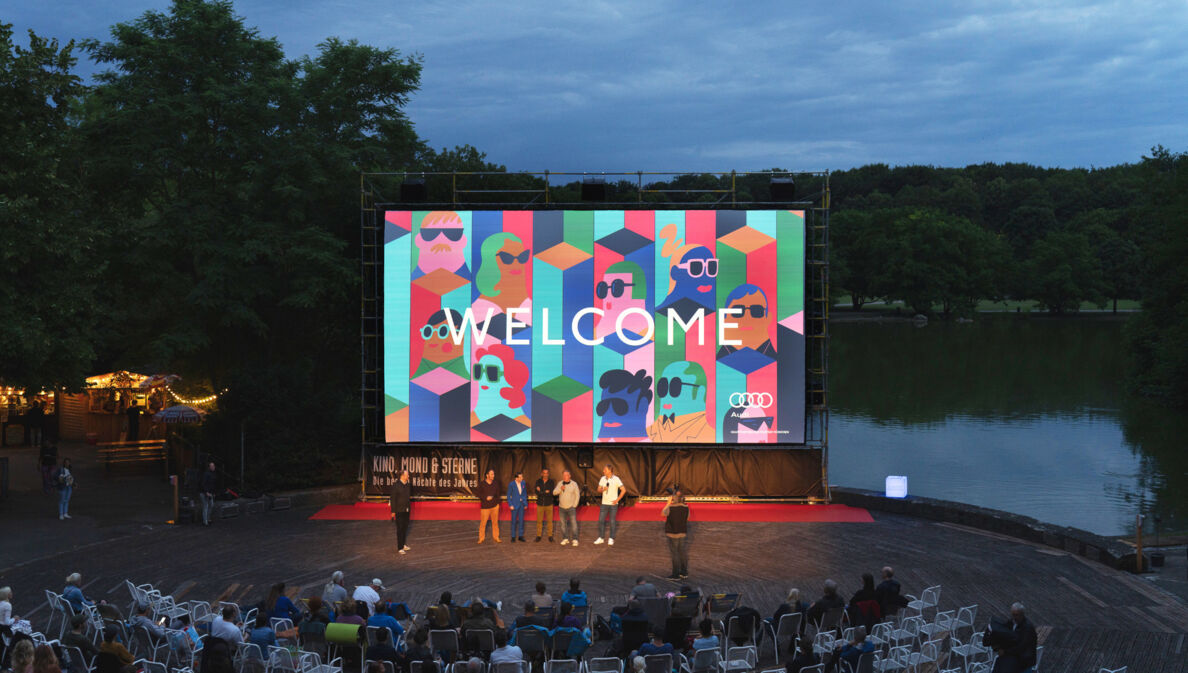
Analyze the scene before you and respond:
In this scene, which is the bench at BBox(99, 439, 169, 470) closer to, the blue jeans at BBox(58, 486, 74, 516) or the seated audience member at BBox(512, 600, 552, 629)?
the blue jeans at BBox(58, 486, 74, 516)

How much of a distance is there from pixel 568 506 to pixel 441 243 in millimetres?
6860

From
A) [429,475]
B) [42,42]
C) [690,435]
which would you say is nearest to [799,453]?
[690,435]

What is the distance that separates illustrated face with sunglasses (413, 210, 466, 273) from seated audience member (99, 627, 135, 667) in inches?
511

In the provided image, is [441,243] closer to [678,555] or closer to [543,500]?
[543,500]

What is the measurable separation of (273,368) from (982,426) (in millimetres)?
30096

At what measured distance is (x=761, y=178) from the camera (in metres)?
95.9

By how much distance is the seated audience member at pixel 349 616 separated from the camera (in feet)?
37.7

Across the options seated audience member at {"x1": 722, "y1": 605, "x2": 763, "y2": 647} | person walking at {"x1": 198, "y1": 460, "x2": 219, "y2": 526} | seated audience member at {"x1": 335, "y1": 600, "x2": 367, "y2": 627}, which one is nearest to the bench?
person walking at {"x1": 198, "y1": 460, "x2": 219, "y2": 526}

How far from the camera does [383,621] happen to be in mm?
11508

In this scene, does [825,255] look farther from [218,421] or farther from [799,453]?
[218,421]

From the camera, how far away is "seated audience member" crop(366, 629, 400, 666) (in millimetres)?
10602

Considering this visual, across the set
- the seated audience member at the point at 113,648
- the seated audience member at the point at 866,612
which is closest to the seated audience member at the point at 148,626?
the seated audience member at the point at 113,648

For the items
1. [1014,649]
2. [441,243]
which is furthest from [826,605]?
[441,243]

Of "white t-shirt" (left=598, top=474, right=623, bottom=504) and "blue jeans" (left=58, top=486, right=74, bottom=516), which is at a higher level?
"white t-shirt" (left=598, top=474, right=623, bottom=504)
